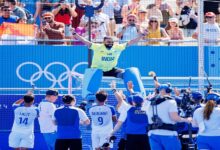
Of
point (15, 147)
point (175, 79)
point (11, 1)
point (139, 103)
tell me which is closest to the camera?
point (139, 103)

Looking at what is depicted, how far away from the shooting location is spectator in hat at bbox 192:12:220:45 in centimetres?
2288

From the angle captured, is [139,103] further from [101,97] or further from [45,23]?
[45,23]

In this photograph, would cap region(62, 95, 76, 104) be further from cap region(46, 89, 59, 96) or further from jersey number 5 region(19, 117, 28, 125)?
jersey number 5 region(19, 117, 28, 125)

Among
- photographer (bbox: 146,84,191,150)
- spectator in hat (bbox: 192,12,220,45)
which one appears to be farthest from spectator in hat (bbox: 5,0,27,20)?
photographer (bbox: 146,84,191,150)

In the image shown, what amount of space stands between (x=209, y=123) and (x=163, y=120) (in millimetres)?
841

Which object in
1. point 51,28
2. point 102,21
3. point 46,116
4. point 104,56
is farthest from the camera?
point 102,21

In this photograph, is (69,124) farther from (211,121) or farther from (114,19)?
(114,19)

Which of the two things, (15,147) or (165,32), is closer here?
(15,147)

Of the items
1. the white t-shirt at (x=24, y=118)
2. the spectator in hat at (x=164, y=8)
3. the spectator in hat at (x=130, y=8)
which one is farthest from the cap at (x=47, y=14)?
the white t-shirt at (x=24, y=118)

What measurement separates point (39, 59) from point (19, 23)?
43.5 inches

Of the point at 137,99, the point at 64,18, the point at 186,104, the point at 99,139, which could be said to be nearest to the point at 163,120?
the point at 137,99

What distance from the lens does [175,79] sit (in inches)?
868

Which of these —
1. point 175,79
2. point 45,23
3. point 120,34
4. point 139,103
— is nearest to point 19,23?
point 45,23

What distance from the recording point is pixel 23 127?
810 inches
